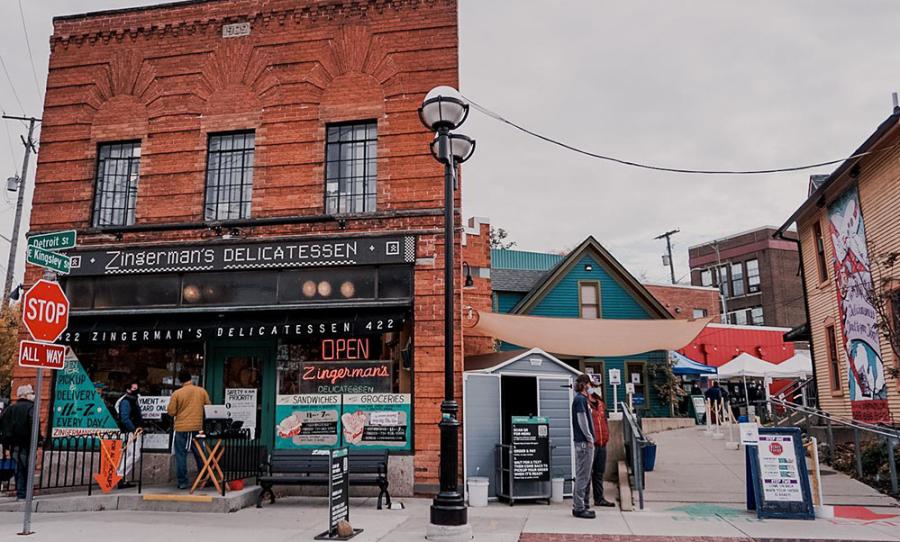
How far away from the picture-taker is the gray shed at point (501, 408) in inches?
432

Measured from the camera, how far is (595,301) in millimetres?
26750

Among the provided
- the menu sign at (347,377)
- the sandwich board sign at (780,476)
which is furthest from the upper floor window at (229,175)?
the sandwich board sign at (780,476)

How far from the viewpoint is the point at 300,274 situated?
12.1 metres

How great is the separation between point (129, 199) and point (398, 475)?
24.4 feet

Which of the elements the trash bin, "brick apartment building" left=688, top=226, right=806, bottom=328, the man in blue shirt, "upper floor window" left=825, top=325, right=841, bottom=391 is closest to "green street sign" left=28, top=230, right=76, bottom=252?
the man in blue shirt

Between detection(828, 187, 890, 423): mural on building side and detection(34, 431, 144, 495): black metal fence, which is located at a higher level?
detection(828, 187, 890, 423): mural on building side

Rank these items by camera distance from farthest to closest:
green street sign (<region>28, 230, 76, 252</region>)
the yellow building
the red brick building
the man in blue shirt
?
the red brick building → the yellow building → the man in blue shirt → green street sign (<region>28, 230, 76, 252</region>)

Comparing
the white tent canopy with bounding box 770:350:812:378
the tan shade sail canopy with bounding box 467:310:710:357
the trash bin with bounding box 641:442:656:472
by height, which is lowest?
the trash bin with bounding box 641:442:656:472

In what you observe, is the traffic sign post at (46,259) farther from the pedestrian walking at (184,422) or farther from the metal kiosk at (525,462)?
the metal kiosk at (525,462)

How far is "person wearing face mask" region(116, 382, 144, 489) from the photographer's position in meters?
11.1

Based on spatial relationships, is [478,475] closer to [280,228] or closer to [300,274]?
[300,274]

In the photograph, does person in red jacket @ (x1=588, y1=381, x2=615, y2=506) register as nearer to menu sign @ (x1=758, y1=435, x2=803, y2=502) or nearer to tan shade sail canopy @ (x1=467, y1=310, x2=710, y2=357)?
menu sign @ (x1=758, y1=435, x2=803, y2=502)

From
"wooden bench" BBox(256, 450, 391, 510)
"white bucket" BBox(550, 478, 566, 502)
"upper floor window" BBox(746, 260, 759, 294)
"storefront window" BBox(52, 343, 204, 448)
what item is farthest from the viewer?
"upper floor window" BBox(746, 260, 759, 294)

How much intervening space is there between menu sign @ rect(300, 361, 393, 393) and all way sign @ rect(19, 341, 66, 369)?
14.1ft
